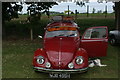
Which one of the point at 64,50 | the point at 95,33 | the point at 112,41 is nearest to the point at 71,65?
the point at 64,50

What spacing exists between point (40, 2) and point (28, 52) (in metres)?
5.85

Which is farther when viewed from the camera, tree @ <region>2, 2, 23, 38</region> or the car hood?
tree @ <region>2, 2, 23, 38</region>

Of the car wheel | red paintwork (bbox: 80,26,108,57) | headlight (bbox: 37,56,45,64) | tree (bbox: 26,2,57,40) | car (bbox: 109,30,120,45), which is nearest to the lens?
headlight (bbox: 37,56,45,64)

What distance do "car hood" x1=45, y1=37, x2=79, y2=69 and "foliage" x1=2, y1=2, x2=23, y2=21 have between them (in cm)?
726

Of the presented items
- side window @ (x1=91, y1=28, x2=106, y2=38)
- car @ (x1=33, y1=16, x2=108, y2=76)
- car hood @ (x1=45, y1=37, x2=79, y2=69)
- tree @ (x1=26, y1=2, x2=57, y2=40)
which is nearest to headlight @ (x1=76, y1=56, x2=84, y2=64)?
car @ (x1=33, y1=16, x2=108, y2=76)

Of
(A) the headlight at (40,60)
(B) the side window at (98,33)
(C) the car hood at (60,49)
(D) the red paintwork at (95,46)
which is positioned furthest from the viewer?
(B) the side window at (98,33)

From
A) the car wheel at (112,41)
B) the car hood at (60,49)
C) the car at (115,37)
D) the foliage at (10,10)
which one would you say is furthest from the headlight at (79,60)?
the foliage at (10,10)

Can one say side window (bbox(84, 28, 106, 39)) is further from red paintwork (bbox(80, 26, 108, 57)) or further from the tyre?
the tyre

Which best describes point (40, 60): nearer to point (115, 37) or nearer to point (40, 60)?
point (40, 60)

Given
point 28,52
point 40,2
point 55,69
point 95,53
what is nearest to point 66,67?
point 55,69

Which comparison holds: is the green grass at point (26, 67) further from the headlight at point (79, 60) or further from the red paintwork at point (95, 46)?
the headlight at point (79, 60)

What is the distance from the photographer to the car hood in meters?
5.97

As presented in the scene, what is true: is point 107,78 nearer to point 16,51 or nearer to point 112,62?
point 112,62

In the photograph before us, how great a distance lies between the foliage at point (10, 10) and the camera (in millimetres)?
13564
